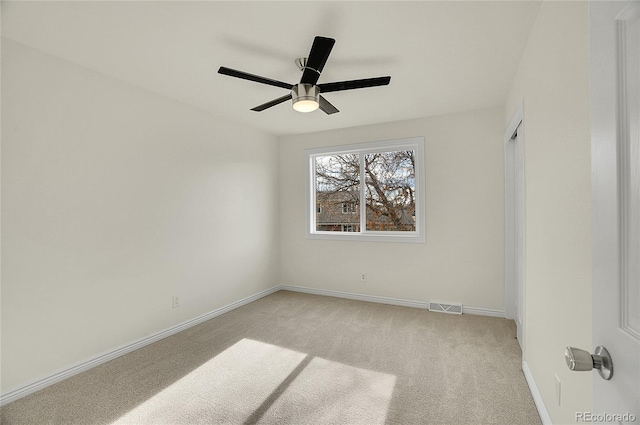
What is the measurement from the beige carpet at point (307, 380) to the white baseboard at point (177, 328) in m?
0.07

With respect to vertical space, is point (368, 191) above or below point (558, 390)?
above

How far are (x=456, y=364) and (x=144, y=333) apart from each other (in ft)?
9.46

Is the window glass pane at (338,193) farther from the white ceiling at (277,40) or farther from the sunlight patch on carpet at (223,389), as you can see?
the sunlight patch on carpet at (223,389)

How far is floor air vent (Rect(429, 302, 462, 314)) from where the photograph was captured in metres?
3.69

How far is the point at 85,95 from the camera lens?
2.46 metres

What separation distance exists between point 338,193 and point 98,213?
302cm

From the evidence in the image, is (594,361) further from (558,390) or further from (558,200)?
(558,390)

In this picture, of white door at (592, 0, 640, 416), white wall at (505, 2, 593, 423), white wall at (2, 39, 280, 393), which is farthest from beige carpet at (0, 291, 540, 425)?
white door at (592, 0, 640, 416)

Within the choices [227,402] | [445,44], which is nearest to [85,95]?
[227,402]

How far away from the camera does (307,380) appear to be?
7.39ft

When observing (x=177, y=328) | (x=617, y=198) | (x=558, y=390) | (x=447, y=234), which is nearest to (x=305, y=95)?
(x=617, y=198)

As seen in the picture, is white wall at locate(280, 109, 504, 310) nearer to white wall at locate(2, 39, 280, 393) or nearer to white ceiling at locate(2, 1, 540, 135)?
white ceiling at locate(2, 1, 540, 135)

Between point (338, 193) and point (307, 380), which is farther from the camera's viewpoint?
point (338, 193)

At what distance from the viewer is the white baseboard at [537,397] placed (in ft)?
5.67
